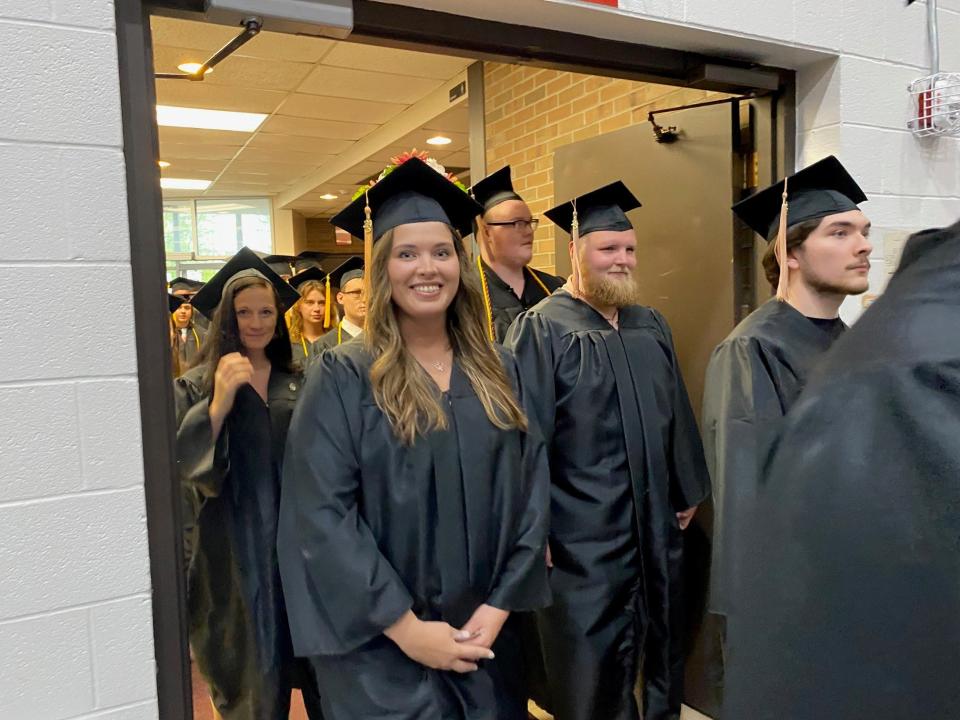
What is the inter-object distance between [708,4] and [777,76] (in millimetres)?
487

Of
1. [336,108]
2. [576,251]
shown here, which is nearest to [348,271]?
[576,251]

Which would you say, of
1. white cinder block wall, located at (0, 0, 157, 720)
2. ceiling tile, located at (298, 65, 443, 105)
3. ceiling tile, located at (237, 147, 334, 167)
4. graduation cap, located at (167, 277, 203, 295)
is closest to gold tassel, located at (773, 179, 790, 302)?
white cinder block wall, located at (0, 0, 157, 720)

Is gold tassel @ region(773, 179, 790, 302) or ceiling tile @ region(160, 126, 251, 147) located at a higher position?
ceiling tile @ region(160, 126, 251, 147)

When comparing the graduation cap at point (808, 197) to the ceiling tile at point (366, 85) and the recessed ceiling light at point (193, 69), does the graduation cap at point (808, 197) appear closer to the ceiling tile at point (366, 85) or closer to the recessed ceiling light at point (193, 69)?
the recessed ceiling light at point (193, 69)

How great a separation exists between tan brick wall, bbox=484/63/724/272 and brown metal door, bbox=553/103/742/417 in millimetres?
338

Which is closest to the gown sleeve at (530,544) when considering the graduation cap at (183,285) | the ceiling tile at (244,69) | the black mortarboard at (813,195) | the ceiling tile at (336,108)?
the black mortarboard at (813,195)

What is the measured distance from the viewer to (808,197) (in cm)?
225

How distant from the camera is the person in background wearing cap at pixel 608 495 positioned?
2.27m

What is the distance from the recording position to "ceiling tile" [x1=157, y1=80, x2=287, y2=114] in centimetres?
474

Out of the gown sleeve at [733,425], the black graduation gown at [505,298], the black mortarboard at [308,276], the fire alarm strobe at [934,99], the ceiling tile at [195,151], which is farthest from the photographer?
the ceiling tile at [195,151]

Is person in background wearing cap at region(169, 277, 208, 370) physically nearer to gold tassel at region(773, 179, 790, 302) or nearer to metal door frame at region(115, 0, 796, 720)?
metal door frame at region(115, 0, 796, 720)

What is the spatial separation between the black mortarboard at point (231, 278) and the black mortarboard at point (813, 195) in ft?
4.65

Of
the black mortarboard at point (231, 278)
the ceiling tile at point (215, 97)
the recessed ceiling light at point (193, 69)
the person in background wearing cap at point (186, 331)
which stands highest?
the ceiling tile at point (215, 97)

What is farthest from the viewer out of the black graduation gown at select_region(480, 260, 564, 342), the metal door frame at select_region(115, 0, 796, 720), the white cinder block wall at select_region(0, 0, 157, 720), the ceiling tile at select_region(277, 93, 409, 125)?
the ceiling tile at select_region(277, 93, 409, 125)
